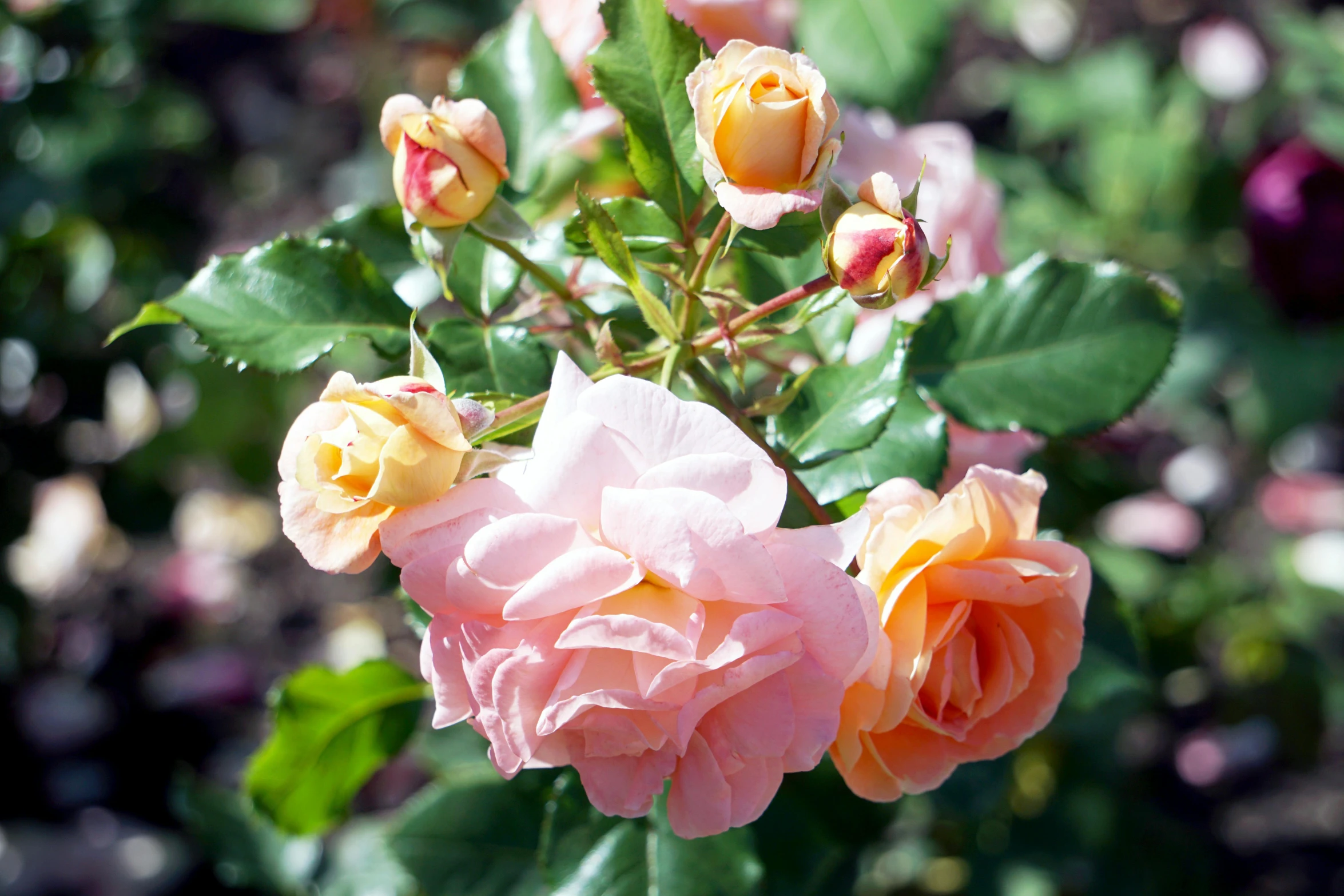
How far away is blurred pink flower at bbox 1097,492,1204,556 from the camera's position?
64.1 inches

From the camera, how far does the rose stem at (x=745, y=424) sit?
522mm

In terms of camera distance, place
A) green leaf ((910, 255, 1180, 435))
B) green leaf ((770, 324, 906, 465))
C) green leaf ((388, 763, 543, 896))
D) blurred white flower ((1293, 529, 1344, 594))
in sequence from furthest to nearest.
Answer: blurred white flower ((1293, 529, 1344, 594))
green leaf ((388, 763, 543, 896))
green leaf ((910, 255, 1180, 435))
green leaf ((770, 324, 906, 465))

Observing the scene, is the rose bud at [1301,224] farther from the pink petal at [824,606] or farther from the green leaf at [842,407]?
the pink petal at [824,606]

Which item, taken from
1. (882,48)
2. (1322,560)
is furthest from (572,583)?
(1322,560)

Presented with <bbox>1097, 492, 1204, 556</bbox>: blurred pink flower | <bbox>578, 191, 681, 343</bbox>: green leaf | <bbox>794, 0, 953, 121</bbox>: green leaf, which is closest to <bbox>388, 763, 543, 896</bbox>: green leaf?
<bbox>578, 191, 681, 343</bbox>: green leaf

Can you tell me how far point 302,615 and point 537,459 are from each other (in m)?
1.74

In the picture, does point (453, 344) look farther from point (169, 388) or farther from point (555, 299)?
point (169, 388)

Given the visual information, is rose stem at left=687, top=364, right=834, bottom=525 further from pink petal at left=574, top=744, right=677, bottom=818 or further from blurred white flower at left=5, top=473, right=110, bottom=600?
blurred white flower at left=5, top=473, right=110, bottom=600

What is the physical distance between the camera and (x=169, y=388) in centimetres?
160

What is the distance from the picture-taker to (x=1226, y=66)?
5.60 feet

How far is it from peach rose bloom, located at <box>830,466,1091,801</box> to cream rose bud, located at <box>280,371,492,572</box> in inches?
7.5

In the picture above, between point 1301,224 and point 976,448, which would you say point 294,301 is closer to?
point 976,448

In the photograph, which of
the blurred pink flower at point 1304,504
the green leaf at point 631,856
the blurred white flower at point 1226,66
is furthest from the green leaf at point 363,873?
the blurred white flower at point 1226,66

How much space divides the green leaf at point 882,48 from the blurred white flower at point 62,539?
1.44 metres
